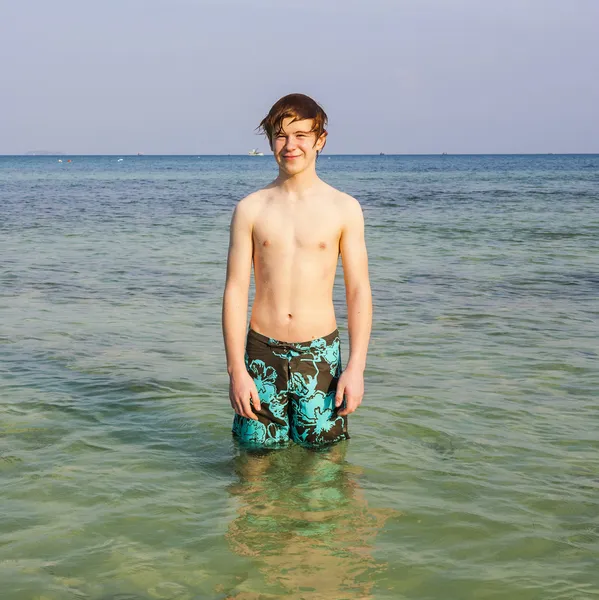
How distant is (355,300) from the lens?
4082mm

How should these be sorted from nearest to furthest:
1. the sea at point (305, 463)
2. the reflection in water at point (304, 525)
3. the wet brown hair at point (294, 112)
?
the reflection in water at point (304, 525) < the sea at point (305, 463) < the wet brown hair at point (294, 112)

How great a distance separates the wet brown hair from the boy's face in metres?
0.02

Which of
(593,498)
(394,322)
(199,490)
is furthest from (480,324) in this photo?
(199,490)

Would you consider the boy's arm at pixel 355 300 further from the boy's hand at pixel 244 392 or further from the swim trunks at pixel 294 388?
the boy's hand at pixel 244 392

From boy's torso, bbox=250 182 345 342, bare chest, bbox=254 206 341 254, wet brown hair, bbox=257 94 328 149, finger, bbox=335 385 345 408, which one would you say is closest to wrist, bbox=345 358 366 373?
finger, bbox=335 385 345 408

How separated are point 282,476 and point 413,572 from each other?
44.8 inches

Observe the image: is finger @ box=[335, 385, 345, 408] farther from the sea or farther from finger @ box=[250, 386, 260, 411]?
the sea

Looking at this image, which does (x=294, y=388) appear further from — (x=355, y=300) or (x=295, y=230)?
(x=295, y=230)

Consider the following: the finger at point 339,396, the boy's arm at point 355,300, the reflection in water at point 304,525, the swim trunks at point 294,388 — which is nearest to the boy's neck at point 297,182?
the boy's arm at point 355,300

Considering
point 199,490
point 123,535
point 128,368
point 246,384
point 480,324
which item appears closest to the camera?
point 123,535

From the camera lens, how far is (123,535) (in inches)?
147

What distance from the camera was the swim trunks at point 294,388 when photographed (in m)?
4.12

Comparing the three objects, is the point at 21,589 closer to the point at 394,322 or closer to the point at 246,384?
the point at 246,384

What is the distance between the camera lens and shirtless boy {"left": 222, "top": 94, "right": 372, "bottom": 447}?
4.00 metres
